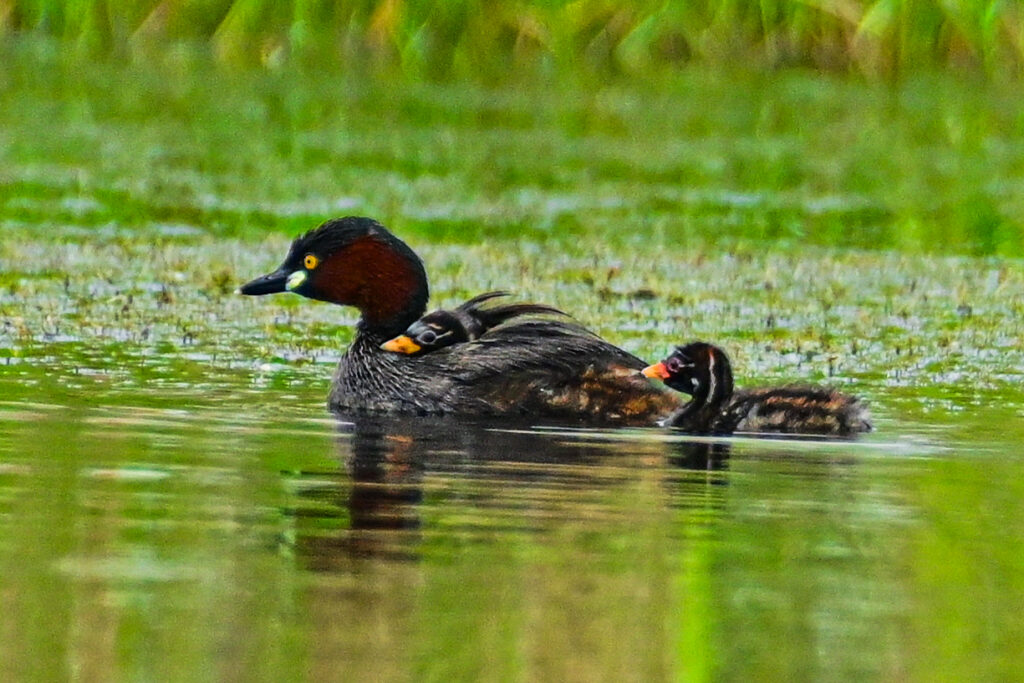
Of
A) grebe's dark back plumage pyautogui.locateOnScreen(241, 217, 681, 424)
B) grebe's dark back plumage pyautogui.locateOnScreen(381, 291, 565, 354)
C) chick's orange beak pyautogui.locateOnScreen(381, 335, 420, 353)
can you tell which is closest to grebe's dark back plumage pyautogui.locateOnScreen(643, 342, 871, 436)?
grebe's dark back plumage pyautogui.locateOnScreen(241, 217, 681, 424)

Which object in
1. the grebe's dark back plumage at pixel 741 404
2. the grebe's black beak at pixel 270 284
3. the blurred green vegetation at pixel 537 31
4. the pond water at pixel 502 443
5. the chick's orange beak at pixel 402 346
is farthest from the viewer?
the blurred green vegetation at pixel 537 31

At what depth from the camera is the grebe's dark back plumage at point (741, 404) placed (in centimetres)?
888

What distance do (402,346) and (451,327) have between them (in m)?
0.22

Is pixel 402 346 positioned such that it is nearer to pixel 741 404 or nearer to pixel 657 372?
pixel 657 372

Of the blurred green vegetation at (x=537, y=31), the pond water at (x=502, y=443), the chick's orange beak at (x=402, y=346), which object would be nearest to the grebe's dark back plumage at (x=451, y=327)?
the chick's orange beak at (x=402, y=346)

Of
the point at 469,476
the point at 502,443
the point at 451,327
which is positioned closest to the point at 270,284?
the point at 451,327

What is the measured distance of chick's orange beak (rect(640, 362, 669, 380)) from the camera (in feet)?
30.6

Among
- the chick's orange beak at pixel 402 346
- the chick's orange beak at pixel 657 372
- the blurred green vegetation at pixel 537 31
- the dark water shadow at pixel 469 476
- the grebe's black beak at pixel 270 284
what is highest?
the blurred green vegetation at pixel 537 31

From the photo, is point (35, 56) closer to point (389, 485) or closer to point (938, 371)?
point (938, 371)

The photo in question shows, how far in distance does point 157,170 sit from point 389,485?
10.2m

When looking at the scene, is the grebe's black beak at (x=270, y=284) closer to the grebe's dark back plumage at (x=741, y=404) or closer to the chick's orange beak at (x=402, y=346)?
the chick's orange beak at (x=402, y=346)

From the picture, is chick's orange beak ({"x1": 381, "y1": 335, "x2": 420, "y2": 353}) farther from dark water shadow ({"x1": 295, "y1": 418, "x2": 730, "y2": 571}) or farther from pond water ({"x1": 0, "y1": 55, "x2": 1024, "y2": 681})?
dark water shadow ({"x1": 295, "y1": 418, "x2": 730, "y2": 571})

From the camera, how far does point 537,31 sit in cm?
2386

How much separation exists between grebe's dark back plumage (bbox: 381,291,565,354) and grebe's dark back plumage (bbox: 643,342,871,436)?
897 mm
